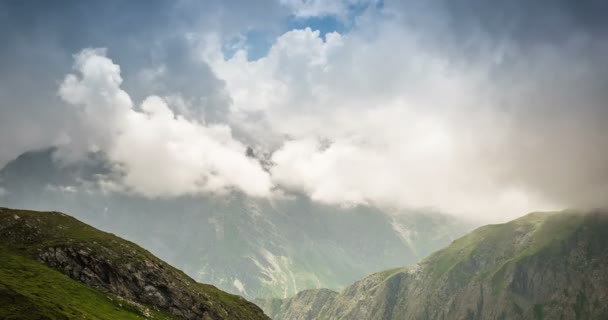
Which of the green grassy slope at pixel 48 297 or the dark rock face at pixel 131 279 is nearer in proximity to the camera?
the green grassy slope at pixel 48 297

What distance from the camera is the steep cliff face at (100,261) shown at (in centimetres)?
13288

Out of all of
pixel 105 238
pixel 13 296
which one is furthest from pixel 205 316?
pixel 13 296

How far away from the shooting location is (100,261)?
14100 cm

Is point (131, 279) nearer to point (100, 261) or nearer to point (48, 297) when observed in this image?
point (100, 261)

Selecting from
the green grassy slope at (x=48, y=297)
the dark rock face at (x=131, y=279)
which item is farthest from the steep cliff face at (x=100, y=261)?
the green grassy slope at (x=48, y=297)

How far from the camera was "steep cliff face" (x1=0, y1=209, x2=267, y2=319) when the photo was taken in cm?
13288

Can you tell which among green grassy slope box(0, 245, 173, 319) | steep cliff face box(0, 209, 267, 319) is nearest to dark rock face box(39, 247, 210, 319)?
steep cliff face box(0, 209, 267, 319)

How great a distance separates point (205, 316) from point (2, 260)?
66.7 meters

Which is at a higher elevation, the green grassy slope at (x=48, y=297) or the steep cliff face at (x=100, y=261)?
the steep cliff face at (x=100, y=261)

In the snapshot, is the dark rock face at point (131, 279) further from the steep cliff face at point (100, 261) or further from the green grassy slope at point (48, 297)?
the green grassy slope at point (48, 297)

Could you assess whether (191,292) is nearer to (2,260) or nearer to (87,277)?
(87,277)

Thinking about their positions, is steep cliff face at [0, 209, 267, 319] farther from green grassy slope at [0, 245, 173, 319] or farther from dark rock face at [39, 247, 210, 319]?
green grassy slope at [0, 245, 173, 319]

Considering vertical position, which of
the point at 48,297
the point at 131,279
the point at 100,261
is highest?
the point at 100,261

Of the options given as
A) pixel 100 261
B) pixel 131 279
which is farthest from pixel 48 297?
pixel 131 279
